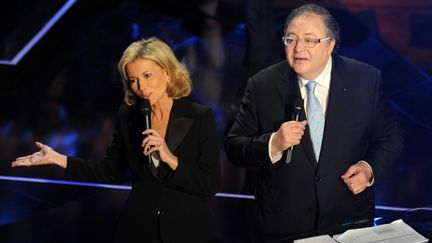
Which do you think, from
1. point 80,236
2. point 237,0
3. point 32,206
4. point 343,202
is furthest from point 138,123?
point 237,0

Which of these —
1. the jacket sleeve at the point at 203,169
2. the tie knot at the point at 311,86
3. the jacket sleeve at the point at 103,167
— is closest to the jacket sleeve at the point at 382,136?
the tie knot at the point at 311,86

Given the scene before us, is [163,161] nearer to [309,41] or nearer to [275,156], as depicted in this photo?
[275,156]

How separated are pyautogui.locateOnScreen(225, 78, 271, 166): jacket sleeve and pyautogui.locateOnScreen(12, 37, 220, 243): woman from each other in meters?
0.08

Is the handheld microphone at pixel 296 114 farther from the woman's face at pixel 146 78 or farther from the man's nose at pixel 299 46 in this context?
the woman's face at pixel 146 78

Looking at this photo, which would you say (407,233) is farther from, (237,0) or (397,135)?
(237,0)

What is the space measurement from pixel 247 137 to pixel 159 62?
39 cm

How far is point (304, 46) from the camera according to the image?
2.13 m

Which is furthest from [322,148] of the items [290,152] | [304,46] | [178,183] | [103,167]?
[103,167]

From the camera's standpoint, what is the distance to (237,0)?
301 inches

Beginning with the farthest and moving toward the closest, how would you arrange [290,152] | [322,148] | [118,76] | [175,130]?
1. [118,76]
2. [175,130]
3. [322,148]
4. [290,152]

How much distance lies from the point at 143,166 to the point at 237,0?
559cm

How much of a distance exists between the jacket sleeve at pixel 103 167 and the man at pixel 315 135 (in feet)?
1.32

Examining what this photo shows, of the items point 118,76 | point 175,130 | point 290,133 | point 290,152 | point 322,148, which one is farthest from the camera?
point 118,76

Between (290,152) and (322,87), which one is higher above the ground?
(322,87)
